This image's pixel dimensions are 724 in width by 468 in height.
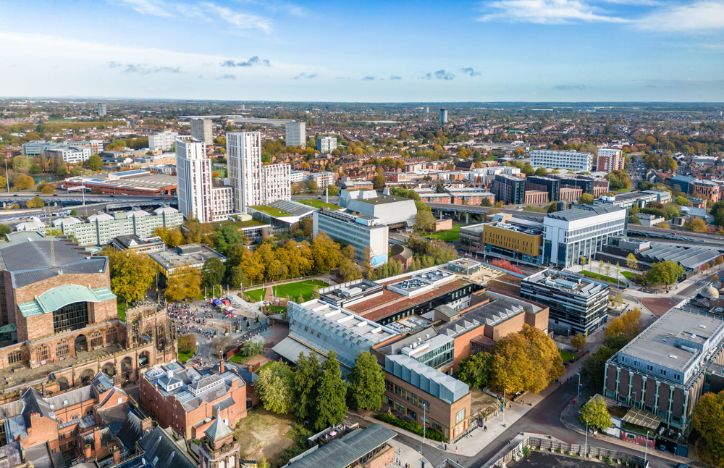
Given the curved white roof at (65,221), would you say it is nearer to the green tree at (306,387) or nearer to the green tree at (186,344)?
the green tree at (186,344)

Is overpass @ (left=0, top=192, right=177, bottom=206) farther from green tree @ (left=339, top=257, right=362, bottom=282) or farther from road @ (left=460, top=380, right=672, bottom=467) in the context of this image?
road @ (left=460, top=380, right=672, bottom=467)

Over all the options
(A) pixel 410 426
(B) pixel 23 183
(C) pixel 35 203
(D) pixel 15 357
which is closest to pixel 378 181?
(C) pixel 35 203

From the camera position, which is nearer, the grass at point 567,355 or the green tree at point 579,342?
the grass at point 567,355

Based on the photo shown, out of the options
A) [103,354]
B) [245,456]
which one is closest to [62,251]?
[103,354]

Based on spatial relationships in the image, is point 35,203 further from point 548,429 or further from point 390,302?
point 548,429

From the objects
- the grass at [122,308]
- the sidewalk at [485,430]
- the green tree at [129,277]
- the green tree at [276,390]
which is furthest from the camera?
the green tree at [129,277]

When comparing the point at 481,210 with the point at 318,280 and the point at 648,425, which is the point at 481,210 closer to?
the point at 318,280

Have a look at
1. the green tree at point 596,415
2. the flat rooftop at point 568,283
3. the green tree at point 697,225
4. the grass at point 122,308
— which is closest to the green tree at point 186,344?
the grass at point 122,308
